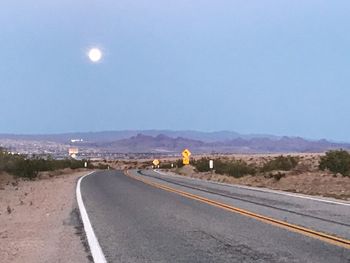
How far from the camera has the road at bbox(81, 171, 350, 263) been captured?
896 cm

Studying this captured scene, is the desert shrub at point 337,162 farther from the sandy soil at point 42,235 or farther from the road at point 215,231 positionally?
the sandy soil at point 42,235

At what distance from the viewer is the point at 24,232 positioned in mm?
12969

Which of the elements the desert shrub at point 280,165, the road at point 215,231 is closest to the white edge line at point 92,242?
the road at point 215,231

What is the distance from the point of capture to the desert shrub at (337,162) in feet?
116

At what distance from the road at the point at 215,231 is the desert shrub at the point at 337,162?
17.6 metres

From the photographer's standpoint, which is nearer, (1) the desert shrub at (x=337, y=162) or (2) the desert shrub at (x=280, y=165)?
(1) the desert shrub at (x=337, y=162)

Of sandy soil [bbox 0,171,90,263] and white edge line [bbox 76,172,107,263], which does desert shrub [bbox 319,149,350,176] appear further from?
white edge line [bbox 76,172,107,263]

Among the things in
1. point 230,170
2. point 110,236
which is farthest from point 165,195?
point 230,170

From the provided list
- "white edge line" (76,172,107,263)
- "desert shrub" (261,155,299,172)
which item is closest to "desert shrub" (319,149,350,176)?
"desert shrub" (261,155,299,172)

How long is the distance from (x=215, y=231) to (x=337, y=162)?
87.3 ft

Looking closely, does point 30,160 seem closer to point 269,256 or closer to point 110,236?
point 110,236

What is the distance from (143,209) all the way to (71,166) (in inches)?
2636

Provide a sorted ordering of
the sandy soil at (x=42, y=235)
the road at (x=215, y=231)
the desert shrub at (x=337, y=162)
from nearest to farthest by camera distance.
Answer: the road at (x=215, y=231), the sandy soil at (x=42, y=235), the desert shrub at (x=337, y=162)

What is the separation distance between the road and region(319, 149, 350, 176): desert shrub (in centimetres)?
1762
